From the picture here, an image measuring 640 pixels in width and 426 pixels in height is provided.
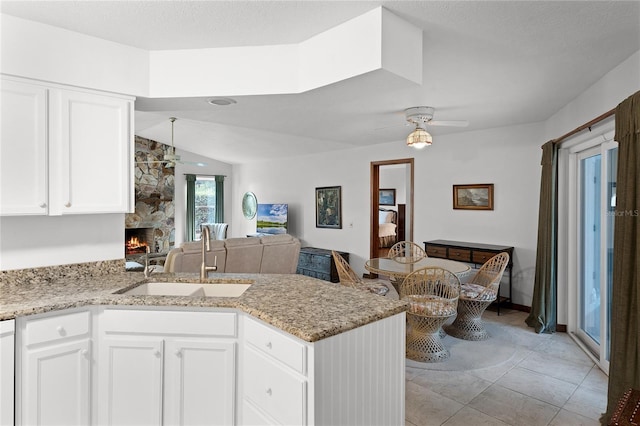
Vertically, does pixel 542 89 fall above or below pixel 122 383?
above

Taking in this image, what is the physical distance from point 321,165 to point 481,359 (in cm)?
477

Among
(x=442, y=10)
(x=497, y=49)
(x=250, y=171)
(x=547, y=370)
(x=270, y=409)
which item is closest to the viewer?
(x=270, y=409)

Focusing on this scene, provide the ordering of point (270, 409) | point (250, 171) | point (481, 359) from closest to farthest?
point (270, 409), point (481, 359), point (250, 171)

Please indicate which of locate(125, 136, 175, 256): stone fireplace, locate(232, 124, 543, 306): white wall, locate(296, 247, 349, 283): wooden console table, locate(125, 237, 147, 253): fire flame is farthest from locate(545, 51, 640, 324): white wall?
locate(125, 237, 147, 253): fire flame

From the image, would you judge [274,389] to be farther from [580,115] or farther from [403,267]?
[580,115]

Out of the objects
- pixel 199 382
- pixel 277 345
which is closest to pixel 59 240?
pixel 199 382

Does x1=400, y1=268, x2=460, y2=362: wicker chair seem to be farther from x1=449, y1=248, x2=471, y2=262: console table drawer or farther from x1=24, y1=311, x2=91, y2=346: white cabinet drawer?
x1=24, y1=311, x2=91, y2=346: white cabinet drawer

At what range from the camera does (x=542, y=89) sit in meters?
3.25

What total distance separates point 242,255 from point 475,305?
274cm

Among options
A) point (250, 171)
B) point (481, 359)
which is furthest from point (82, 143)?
point (250, 171)

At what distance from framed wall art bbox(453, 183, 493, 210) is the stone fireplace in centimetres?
651

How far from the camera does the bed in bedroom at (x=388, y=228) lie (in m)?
9.27

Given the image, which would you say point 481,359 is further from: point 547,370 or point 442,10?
→ point 442,10

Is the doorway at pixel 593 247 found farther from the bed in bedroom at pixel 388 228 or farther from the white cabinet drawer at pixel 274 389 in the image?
the bed in bedroom at pixel 388 228
